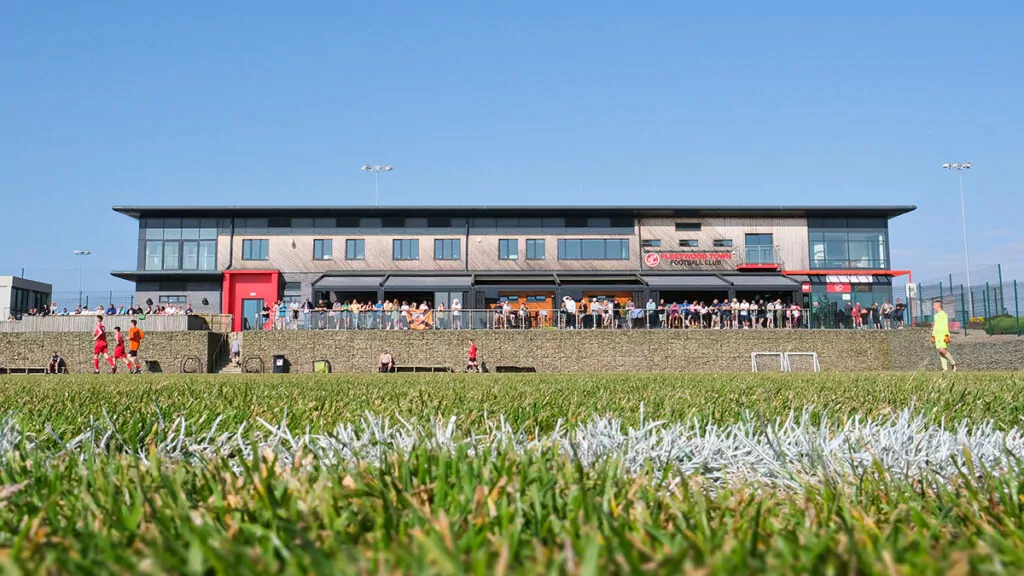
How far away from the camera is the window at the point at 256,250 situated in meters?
50.9

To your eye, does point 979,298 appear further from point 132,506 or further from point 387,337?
point 132,506

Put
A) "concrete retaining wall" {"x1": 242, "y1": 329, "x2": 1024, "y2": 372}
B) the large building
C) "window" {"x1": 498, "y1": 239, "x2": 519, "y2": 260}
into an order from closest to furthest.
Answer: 1. "concrete retaining wall" {"x1": 242, "y1": 329, "x2": 1024, "y2": 372}
2. the large building
3. "window" {"x1": 498, "y1": 239, "x2": 519, "y2": 260}

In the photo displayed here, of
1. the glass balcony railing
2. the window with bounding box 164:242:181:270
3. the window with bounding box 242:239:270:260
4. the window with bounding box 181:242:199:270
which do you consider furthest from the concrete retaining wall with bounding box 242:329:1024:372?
the window with bounding box 164:242:181:270

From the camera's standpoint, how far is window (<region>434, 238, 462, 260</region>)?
5084 centimetres

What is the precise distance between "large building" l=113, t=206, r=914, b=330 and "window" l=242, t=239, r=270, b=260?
0.25ft

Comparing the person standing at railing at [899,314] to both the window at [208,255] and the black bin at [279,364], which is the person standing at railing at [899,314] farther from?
the window at [208,255]

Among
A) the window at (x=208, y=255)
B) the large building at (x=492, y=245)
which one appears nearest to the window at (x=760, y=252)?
the large building at (x=492, y=245)

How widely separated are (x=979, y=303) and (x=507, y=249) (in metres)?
27.6

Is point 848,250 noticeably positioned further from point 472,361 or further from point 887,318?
point 472,361

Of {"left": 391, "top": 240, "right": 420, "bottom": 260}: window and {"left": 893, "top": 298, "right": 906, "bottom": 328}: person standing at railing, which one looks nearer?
{"left": 893, "top": 298, "right": 906, "bottom": 328}: person standing at railing

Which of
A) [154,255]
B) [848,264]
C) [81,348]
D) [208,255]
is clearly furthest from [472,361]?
[848,264]

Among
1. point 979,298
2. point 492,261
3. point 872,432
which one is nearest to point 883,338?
point 979,298

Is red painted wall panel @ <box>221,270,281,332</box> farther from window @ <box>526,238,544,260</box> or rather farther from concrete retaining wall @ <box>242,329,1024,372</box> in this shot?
concrete retaining wall @ <box>242,329,1024,372</box>

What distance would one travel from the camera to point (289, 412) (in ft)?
14.5
